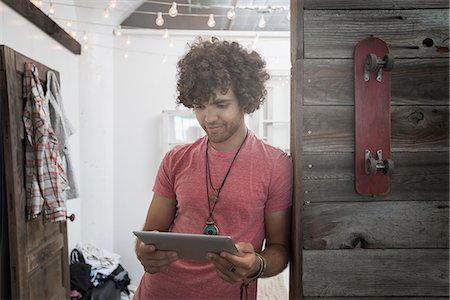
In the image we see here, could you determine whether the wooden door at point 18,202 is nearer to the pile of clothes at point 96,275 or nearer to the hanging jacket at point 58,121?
the hanging jacket at point 58,121

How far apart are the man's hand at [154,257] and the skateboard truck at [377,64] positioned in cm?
60

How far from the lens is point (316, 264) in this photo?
3.32 feet

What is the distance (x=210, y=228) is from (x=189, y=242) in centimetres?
16

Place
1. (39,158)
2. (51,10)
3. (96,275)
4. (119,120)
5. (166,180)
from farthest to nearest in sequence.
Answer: (119,120), (96,275), (51,10), (39,158), (166,180)

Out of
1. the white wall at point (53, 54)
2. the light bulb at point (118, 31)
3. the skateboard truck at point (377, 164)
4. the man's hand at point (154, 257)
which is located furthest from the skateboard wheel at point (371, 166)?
the light bulb at point (118, 31)

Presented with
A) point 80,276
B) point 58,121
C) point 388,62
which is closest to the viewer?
point 388,62

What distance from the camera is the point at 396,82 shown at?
0.99m

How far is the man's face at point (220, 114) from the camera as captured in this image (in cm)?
108

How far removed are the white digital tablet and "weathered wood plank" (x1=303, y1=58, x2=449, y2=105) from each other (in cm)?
36

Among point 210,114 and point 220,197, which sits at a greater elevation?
point 210,114

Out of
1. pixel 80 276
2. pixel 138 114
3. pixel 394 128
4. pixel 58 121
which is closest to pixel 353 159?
pixel 394 128

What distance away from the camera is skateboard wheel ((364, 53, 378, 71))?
3.11ft

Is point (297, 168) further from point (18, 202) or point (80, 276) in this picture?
point (80, 276)

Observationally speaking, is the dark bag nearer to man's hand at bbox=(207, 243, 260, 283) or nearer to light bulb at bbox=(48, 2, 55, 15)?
light bulb at bbox=(48, 2, 55, 15)
